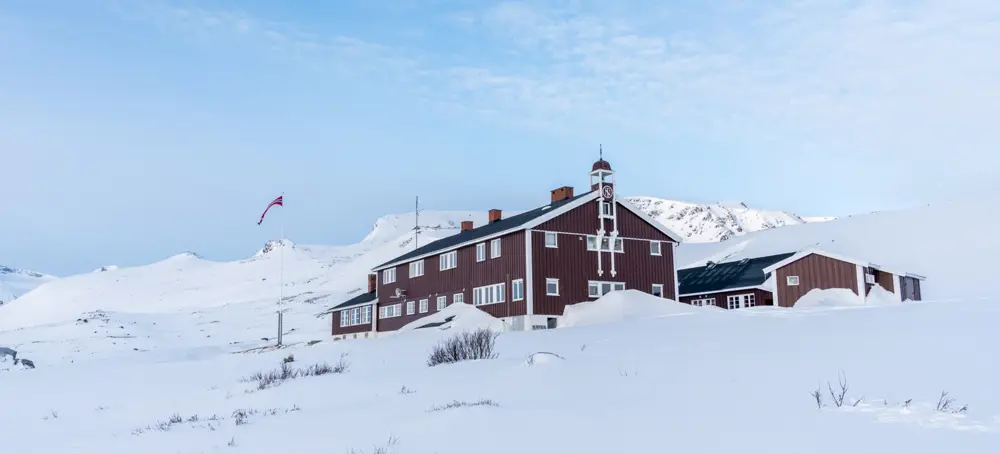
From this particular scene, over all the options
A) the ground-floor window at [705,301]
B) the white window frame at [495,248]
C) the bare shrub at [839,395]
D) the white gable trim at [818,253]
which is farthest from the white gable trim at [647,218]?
the bare shrub at [839,395]

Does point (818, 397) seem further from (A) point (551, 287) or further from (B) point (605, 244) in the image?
(B) point (605, 244)

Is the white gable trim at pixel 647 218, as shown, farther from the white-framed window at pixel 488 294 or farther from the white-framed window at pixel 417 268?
the white-framed window at pixel 417 268

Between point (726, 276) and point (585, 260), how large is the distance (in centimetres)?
1592

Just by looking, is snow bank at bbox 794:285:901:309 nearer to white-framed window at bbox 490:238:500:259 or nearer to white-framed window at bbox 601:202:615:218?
white-framed window at bbox 601:202:615:218

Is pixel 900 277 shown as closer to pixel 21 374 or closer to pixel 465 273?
pixel 465 273

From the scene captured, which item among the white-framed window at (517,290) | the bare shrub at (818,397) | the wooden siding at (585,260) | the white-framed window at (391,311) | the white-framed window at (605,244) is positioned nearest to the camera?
the bare shrub at (818,397)

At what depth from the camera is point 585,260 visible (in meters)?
39.8

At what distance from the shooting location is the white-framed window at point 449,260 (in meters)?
44.5

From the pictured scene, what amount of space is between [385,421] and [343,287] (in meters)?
95.0

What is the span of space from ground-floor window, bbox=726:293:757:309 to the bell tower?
11.8m

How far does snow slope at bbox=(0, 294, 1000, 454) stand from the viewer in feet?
26.0

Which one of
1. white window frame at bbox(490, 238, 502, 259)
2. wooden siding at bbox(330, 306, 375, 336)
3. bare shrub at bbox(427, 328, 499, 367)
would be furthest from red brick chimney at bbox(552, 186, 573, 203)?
bare shrub at bbox(427, 328, 499, 367)

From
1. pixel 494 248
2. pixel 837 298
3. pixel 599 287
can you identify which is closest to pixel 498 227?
pixel 494 248

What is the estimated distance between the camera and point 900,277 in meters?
45.5
